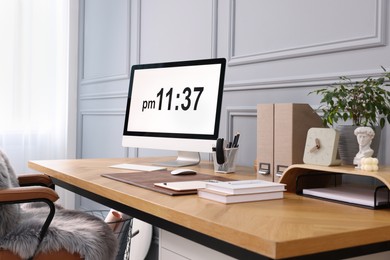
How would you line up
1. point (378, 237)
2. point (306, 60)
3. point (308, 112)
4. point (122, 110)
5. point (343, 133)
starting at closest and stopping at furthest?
point (378, 237) → point (343, 133) → point (308, 112) → point (306, 60) → point (122, 110)

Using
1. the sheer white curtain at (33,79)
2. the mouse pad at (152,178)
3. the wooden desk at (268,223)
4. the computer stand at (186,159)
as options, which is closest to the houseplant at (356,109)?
the wooden desk at (268,223)

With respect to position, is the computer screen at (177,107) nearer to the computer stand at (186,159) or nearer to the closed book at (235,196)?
the computer stand at (186,159)

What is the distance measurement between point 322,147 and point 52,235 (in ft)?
2.83

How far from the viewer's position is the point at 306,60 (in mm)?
1754

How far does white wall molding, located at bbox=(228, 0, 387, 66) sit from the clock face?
420mm

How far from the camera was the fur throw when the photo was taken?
1.40 m

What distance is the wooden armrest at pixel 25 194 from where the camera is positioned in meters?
1.34

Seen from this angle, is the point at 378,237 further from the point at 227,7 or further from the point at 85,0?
the point at 85,0

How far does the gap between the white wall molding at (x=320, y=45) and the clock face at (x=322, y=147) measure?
42 centimetres

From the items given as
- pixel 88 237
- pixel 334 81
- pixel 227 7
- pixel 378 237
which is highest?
pixel 227 7

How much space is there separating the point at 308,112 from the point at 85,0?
2.76 meters

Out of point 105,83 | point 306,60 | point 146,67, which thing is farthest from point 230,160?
point 105,83

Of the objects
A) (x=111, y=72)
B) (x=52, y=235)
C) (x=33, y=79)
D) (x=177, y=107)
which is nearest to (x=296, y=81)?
(x=177, y=107)

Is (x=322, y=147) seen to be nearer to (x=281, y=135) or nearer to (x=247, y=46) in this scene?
(x=281, y=135)
